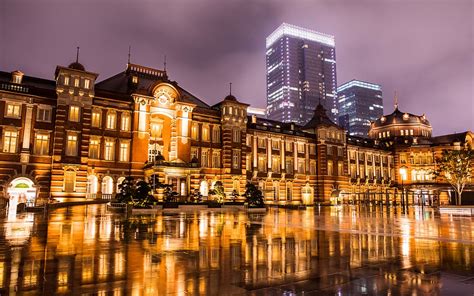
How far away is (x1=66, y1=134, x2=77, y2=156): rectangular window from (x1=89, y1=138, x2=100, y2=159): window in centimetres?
196

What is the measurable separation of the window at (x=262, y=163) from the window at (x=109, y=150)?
22680 mm

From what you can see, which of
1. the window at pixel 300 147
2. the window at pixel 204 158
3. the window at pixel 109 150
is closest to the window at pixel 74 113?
the window at pixel 109 150

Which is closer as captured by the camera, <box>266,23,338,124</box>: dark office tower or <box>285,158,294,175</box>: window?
<box>285,158,294,175</box>: window

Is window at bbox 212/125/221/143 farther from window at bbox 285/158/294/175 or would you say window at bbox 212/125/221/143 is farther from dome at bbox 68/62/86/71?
dome at bbox 68/62/86/71

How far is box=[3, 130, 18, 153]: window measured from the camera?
3509 cm

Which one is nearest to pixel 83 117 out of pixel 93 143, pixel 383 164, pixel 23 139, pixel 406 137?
pixel 93 143

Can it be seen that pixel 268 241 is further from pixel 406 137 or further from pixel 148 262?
pixel 406 137

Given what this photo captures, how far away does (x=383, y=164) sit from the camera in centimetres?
7412

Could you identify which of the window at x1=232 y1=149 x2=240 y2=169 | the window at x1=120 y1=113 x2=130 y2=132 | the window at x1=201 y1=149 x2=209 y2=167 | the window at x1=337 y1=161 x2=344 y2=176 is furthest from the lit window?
the window at x1=337 y1=161 x2=344 y2=176

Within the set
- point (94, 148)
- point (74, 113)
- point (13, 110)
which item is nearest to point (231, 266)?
point (74, 113)

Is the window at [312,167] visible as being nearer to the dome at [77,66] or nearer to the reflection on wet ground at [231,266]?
the dome at [77,66]

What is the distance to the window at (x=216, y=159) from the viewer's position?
47956mm

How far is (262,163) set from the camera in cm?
5484

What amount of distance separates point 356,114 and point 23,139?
185011 mm
